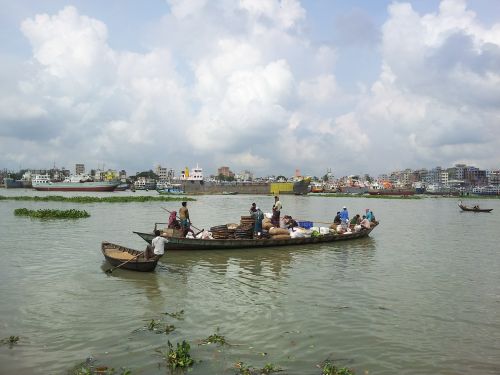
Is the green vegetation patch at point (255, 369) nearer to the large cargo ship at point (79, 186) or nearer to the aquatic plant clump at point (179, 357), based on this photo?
the aquatic plant clump at point (179, 357)

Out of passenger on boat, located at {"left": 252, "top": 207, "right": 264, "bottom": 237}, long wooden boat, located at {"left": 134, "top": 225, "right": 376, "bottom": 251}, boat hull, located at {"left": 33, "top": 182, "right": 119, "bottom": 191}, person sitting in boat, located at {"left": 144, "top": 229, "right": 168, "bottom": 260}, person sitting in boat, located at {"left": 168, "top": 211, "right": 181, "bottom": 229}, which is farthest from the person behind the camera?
boat hull, located at {"left": 33, "top": 182, "right": 119, "bottom": 191}

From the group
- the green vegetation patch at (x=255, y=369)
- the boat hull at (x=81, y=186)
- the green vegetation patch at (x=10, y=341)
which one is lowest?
the green vegetation patch at (x=255, y=369)

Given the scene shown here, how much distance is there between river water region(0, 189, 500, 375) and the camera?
7176 millimetres

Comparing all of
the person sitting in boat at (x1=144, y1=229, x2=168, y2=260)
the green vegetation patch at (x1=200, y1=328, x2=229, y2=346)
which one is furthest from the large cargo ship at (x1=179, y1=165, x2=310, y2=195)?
the green vegetation patch at (x1=200, y1=328, x2=229, y2=346)

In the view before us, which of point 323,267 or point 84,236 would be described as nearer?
point 323,267

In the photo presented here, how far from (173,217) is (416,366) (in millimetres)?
12649

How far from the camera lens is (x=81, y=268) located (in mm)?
13922

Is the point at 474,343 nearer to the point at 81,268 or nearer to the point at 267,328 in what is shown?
the point at 267,328

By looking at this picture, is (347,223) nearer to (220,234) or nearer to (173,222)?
(220,234)

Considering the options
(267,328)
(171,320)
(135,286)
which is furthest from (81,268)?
(267,328)

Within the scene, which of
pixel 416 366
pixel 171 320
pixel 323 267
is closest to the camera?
pixel 416 366

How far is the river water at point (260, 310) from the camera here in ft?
23.5

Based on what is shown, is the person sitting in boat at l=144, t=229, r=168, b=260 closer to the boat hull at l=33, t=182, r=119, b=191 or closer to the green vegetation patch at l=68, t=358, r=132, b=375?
the green vegetation patch at l=68, t=358, r=132, b=375

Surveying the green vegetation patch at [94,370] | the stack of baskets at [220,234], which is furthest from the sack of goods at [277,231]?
the green vegetation patch at [94,370]
